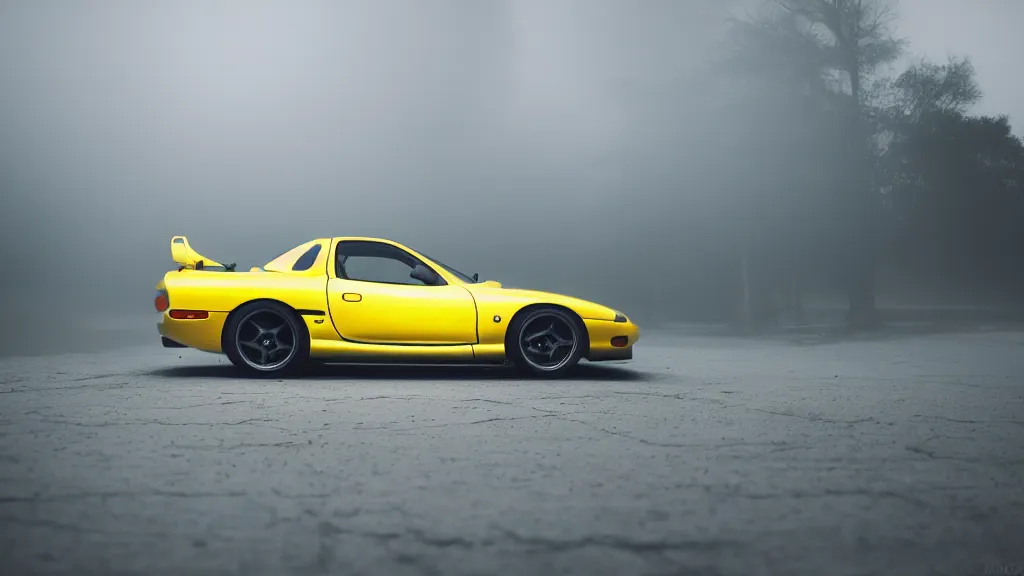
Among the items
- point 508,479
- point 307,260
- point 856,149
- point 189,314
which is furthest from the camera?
point 856,149

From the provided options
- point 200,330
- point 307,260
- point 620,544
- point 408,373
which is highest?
point 307,260

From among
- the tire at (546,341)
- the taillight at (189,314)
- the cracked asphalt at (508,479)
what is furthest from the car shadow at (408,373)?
the cracked asphalt at (508,479)

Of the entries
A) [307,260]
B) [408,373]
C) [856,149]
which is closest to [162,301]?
[307,260]

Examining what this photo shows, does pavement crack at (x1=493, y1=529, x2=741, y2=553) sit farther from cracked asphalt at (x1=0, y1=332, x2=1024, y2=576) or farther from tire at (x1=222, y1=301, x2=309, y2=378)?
tire at (x1=222, y1=301, x2=309, y2=378)

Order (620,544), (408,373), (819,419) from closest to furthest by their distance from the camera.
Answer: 1. (620,544)
2. (819,419)
3. (408,373)

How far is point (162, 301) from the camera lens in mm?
8336

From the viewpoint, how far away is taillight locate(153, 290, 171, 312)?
326 inches

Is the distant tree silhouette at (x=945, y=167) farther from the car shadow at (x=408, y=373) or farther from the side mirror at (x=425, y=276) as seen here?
the side mirror at (x=425, y=276)

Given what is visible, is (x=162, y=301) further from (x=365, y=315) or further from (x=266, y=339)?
(x=365, y=315)

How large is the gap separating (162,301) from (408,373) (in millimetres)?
2479

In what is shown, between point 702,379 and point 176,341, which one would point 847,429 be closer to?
point 702,379

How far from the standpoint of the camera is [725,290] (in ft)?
97.6

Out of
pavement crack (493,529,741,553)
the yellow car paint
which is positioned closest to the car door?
the yellow car paint

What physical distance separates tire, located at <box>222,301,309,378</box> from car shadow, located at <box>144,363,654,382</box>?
0.21m
